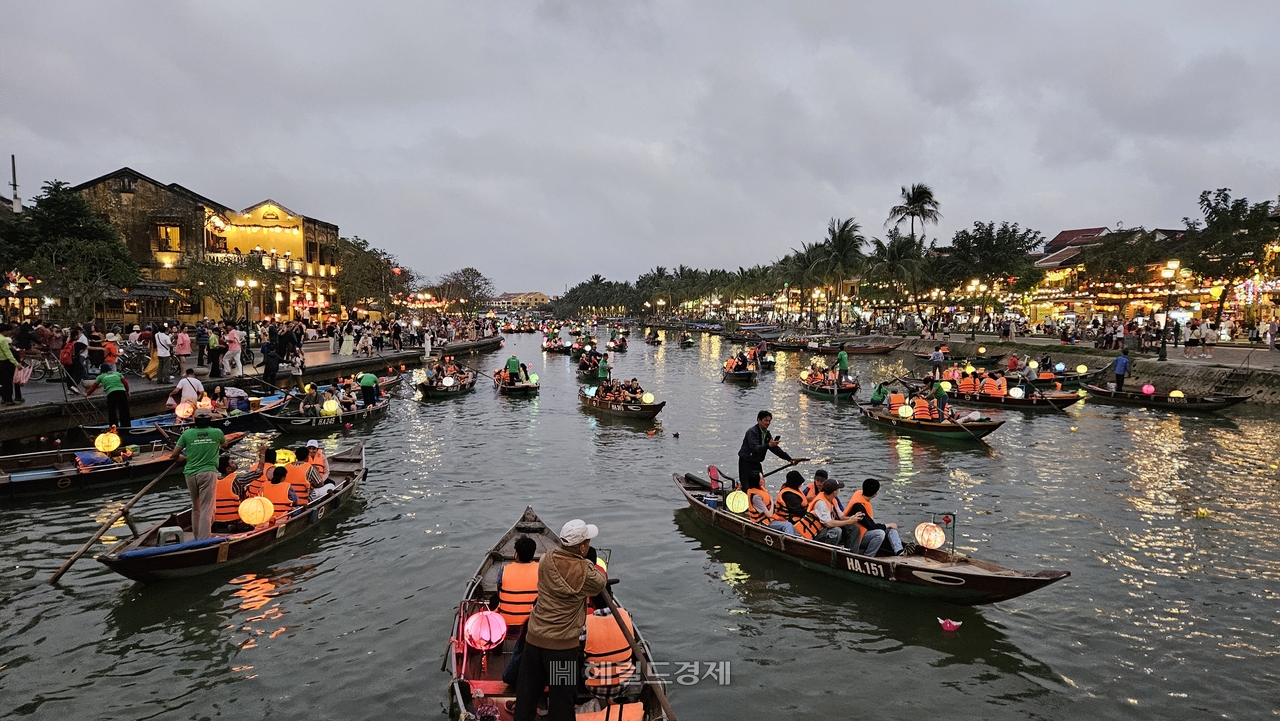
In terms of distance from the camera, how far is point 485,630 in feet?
22.9

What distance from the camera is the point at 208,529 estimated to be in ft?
35.9

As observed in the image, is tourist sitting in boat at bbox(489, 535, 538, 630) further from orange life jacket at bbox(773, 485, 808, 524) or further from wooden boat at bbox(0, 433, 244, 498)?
wooden boat at bbox(0, 433, 244, 498)

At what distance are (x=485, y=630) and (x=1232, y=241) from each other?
43.0 meters

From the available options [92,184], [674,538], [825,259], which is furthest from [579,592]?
[825,259]

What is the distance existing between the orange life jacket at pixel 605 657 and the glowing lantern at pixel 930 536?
5522 mm

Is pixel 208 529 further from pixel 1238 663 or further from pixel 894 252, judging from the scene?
pixel 894 252

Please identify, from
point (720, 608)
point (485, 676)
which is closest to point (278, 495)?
point (485, 676)

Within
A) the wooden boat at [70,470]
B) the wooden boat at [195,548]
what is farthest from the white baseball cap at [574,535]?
the wooden boat at [70,470]

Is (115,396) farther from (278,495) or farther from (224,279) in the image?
(224,279)

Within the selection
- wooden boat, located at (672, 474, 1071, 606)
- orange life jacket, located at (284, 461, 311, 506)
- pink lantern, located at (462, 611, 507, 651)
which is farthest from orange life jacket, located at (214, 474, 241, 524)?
wooden boat, located at (672, 474, 1071, 606)

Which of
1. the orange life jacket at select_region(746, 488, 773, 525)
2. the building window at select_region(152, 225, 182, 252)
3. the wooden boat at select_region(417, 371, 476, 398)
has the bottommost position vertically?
the orange life jacket at select_region(746, 488, 773, 525)

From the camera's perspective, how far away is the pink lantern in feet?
22.9

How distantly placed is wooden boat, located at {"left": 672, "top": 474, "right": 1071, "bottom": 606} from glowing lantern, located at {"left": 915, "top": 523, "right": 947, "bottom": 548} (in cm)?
22

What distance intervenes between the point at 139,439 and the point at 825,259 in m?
67.2
